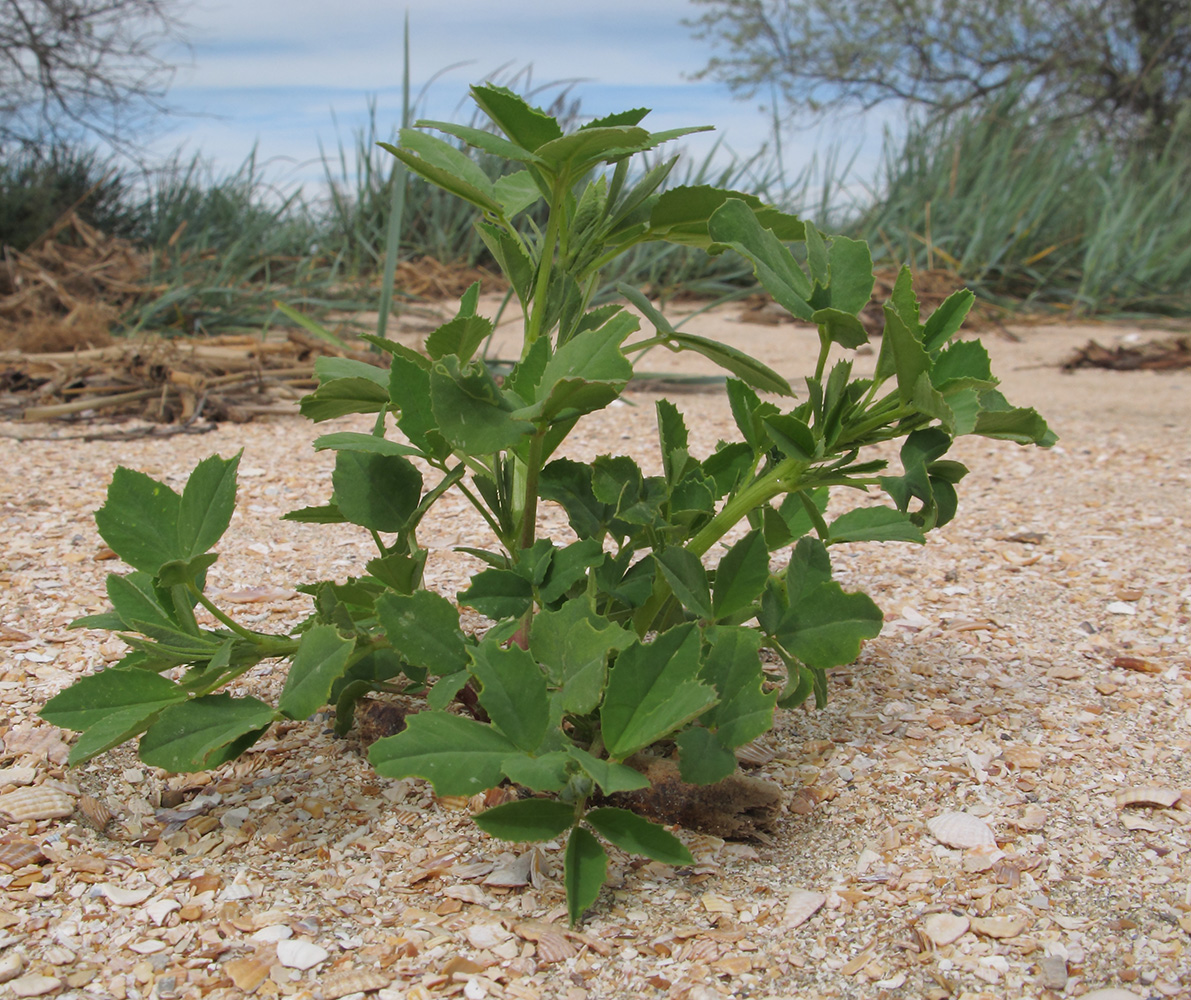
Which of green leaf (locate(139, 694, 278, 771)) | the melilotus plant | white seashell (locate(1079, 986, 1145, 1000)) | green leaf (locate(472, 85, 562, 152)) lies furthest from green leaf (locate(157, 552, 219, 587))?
white seashell (locate(1079, 986, 1145, 1000))

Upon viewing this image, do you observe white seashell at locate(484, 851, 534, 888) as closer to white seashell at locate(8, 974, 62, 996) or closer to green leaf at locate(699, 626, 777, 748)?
green leaf at locate(699, 626, 777, 748)

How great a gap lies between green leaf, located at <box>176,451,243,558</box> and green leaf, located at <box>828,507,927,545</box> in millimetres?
525

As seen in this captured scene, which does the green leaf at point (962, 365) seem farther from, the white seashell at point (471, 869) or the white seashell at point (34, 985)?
the white seashell at point (34, 985)

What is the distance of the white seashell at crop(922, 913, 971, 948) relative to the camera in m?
0.79

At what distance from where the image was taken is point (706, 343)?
84cm

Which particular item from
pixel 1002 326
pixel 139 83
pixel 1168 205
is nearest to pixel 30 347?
pixel 1002 326

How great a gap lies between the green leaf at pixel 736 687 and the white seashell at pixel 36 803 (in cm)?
57

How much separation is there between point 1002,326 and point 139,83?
18.0 ft

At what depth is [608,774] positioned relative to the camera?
689 millimetres

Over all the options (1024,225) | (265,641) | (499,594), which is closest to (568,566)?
(499,594)

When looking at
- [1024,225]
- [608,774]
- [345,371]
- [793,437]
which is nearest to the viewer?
[608,774]

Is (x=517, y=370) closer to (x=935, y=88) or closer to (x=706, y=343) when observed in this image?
(x=706, y=343)

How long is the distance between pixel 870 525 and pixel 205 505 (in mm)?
578

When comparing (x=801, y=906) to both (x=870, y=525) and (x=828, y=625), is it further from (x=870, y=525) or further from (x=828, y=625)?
(x=870, y=525)
